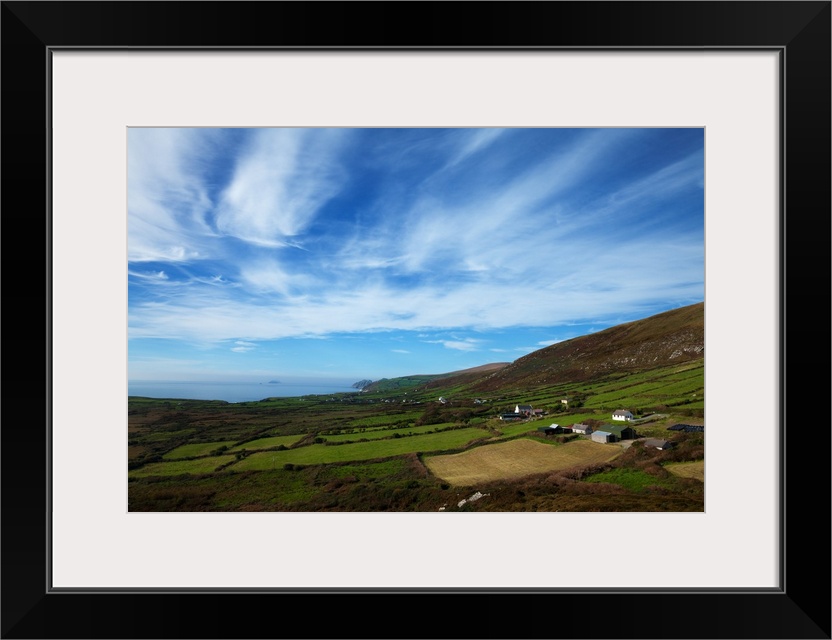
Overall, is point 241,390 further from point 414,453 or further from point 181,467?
point 414,453

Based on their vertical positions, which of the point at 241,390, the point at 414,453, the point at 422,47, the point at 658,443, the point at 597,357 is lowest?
the point at 414,453

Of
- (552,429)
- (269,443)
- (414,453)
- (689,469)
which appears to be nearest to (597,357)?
(552,429)

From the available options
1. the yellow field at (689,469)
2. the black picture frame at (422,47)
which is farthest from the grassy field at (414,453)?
the black picture frame at (422,47)

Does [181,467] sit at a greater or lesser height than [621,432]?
lesser

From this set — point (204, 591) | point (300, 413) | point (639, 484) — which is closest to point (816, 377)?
point (639, 484)

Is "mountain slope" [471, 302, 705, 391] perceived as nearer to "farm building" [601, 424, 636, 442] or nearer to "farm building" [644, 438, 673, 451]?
"farm building" [601, 424, 636, 442]

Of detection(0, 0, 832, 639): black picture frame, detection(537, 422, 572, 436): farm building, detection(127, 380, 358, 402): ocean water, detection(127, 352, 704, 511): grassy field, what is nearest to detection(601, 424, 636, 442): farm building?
detection(127, 352, 704, 511): grassy field

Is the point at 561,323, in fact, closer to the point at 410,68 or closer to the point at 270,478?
the point at 410,68
